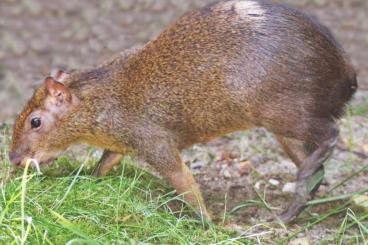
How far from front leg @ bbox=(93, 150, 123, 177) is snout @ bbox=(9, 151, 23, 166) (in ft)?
1.77

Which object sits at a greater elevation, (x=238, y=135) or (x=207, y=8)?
(x=207, y=8)

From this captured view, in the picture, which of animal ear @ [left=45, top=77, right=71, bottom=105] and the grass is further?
animal ear @ [left=45, top=77, right=71, bottom=105]

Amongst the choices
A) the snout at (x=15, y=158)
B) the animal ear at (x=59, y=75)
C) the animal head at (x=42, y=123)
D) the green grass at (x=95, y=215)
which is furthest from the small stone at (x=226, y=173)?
the snout at (x=15, y=158)

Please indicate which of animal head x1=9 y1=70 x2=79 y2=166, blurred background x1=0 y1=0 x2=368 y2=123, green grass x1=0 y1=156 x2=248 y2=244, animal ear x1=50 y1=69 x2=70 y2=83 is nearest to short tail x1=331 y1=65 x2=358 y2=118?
green grass x1=0 y1=156 x2=248 y2=244

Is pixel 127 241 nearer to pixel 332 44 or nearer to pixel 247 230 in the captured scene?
pixel 247 230

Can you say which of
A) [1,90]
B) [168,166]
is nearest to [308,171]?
[168,166]

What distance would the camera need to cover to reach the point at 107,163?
552 centimetres

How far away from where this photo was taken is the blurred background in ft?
28.0

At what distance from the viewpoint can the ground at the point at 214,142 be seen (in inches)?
202

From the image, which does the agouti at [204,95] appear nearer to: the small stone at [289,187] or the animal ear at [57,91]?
the animal ear at [57,91]

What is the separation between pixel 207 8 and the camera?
5.48 m

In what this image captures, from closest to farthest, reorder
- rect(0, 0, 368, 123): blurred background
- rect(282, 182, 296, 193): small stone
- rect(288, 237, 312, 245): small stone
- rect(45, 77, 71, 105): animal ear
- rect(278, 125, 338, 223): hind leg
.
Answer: rect(288, 237, 312, 245): small stone → rect(278, 125, 338, 223): hind leg → rect(45, 77, 71, 105): animal ear → rect(282, 182, 296, 193): small stone → rect(0, 0, 368, 123): blurred background

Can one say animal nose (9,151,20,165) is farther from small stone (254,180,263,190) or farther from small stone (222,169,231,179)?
small stone (254,180,263,190)

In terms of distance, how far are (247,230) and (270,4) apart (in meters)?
1.53
